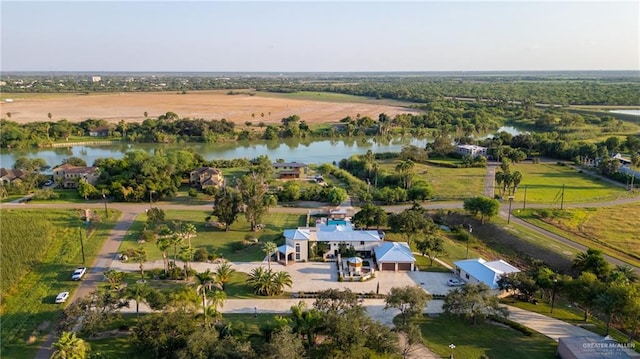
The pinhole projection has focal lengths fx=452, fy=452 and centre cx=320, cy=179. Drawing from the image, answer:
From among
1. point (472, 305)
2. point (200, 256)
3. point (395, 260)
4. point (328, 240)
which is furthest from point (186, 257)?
point (472, 305)

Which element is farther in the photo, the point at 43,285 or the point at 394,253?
the point at 394,253

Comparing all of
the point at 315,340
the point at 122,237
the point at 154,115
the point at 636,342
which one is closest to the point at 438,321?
the point at 315,340

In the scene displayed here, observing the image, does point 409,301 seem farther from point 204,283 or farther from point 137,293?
point 137,293

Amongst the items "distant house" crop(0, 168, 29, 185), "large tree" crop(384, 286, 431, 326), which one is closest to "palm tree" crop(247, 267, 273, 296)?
"large tree" crop(384, 286, 431, 326)

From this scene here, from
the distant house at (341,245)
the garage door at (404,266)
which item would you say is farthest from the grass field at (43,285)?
the garage door at (404,266)

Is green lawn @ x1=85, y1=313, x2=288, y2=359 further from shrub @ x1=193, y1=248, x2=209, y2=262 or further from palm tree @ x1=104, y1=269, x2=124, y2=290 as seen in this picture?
shrub @ x1=193, y1=248, x2=209, y2=262
